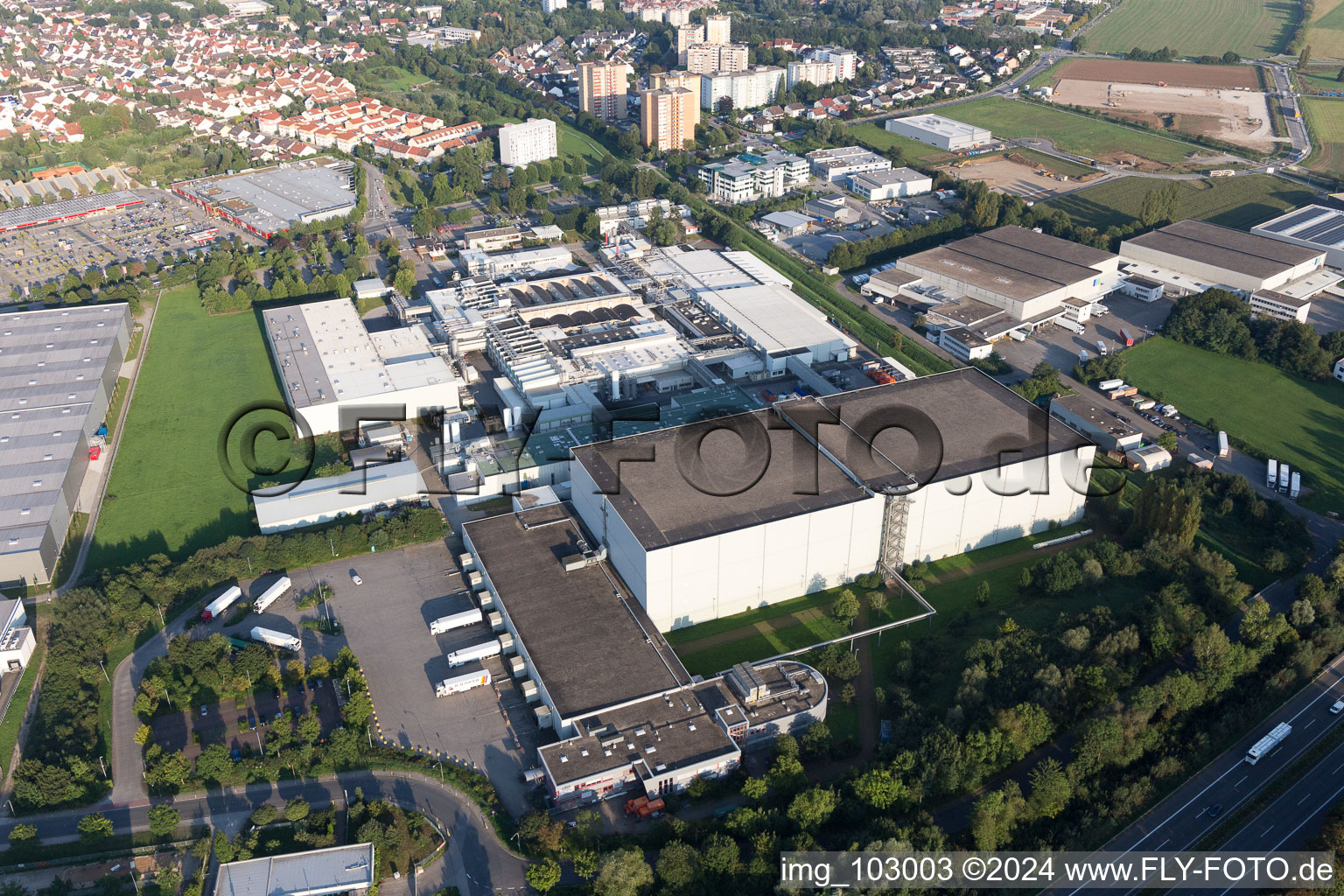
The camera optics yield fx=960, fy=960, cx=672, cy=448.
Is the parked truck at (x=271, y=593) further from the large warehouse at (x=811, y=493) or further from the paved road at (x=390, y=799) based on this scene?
the large warehouse at (x=811, y=493)

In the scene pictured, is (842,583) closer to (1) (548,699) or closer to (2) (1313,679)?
(1) (548,699)

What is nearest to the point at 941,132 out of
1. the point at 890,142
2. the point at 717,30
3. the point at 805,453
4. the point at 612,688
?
the point at 890,142

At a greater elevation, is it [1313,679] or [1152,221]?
[1152,221]

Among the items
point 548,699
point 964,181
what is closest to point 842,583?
point 548,699

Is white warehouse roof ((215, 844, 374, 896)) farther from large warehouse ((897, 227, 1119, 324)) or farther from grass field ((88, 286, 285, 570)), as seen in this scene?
large warehouse ((897, 227, 1119, 324))

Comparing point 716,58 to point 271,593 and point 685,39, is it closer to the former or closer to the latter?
point 685,39

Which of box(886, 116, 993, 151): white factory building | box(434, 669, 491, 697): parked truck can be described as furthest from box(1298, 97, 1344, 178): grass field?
box(434, 669, 491, 697): parked truck

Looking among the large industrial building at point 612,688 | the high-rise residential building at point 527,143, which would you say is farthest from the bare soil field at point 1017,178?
the large industrial building at point 612,688
